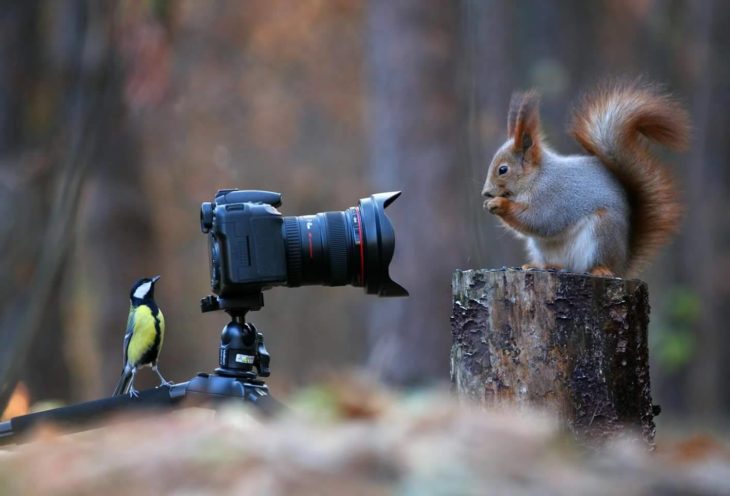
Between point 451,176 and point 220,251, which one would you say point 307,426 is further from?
point 451,176

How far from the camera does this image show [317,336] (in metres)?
18.2

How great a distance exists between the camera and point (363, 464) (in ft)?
5.88

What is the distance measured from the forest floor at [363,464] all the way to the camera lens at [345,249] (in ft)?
2.46

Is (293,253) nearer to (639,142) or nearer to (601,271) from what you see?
(601,271)

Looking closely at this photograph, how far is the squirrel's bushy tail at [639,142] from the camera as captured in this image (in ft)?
10.3

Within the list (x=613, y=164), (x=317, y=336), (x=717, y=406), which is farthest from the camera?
(x=317, y=336)

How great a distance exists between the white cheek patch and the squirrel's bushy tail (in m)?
1.42

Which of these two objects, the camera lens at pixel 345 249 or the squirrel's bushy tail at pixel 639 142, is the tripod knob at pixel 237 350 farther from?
the squirrel's bushy tail at pixel 639 142

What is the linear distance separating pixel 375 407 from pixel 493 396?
0.57 metres

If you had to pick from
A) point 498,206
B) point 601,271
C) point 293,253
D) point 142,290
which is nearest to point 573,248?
point 601,271

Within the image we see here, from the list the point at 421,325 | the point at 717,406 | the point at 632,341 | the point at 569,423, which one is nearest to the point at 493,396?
the point at 569,423

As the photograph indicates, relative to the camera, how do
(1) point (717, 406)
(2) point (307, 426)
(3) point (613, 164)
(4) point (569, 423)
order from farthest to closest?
(1) point (717, 406) < (3) point (613, 164) < (4) point (569, 423) < (2) point (307, 426)

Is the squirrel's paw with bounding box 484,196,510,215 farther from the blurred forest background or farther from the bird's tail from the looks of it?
the bird's tail

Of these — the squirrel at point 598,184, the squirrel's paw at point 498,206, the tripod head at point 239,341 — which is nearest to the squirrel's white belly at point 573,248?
the squirrel at point 598,184
